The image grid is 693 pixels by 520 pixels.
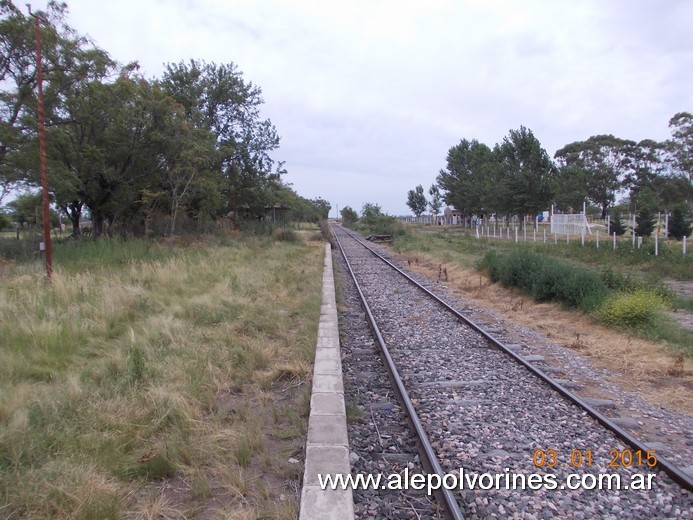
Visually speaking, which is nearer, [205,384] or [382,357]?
[205,384]

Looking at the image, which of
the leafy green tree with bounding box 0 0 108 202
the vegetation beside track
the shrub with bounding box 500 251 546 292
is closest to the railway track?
the vegetation beside track

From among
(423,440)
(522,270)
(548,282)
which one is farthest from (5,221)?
(423,440)

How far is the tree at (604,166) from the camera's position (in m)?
65.8

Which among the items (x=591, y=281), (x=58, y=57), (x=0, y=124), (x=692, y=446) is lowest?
(x=692, y=446)

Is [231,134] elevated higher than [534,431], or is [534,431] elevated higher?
[231,134]

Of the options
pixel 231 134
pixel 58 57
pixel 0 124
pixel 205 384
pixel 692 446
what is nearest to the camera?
pixel 692 446

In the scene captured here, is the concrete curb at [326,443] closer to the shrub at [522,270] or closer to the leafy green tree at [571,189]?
the shrub at [522,270]

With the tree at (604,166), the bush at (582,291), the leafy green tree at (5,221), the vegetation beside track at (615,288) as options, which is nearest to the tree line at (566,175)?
the tree at (604,166)

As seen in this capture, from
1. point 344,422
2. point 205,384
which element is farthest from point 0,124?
point 344,422

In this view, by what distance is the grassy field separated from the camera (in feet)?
10.9

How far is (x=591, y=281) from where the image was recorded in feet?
35.3

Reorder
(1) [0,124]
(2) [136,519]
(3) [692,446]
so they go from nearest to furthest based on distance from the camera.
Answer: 1. (2) [136,519]
2. (3) [692,446]
3. (1) [0,124]

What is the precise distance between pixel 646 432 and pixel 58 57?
2133 cm

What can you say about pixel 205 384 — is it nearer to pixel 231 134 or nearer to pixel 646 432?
pixel 646 432
